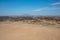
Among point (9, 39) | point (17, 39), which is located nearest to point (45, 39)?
point (17, 39)

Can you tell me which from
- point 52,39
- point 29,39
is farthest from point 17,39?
point 52,39

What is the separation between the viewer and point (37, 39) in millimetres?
3812

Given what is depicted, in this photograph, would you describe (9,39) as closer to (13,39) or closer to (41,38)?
(13,39)

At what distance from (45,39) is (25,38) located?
2.79 feet

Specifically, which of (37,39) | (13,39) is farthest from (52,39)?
(13,39)

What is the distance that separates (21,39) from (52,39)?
4.29ft

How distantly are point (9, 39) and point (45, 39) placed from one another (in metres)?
1.49

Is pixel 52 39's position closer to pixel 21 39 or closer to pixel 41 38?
pixel 41 38

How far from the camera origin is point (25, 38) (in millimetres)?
3912

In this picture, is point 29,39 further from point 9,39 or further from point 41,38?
point 9,39

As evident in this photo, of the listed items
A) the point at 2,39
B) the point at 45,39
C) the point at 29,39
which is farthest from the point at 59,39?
the point at 2,39

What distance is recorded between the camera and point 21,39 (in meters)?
3.78

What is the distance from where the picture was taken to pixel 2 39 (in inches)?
147

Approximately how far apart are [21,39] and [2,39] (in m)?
0.78
